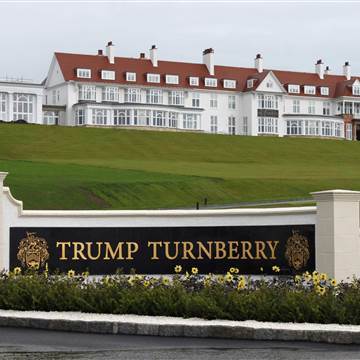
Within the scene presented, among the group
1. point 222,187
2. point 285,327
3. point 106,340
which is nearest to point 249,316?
point 285,327

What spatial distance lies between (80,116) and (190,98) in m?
19.1

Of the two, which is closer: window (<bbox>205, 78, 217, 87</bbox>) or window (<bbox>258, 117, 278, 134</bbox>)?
window (<bbox>258, 117, 278, 134</bbox>)

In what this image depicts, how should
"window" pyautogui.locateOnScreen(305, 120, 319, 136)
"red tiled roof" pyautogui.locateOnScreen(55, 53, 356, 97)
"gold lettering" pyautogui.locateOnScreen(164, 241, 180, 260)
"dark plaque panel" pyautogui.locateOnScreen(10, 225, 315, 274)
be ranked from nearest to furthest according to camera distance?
"dark plaque panel" pyautogui.locateOnScreen(10, 225, 315, 274), "gold lettering" pyautogui.locateOnScreen(164, 241, 180, 260), "red tiled roof" pyautogui.locateOnScreen(55, 53, 356, 97), "window" pyautogui.locateOnScreen(305, 120, 319, 136)

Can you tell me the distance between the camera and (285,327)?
38.0ft

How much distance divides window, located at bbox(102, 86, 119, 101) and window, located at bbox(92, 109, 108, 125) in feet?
16.4

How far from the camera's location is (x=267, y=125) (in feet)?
411

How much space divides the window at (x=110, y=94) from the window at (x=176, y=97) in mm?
8861

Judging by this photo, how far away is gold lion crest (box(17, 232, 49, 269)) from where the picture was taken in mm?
17344

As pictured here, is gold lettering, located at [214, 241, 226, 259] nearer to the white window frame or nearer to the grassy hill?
the grassy hill

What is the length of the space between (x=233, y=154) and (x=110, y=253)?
61.8 metres

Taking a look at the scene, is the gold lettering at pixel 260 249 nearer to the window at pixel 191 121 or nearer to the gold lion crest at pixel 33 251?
the gold lion crest at pixel 33 251

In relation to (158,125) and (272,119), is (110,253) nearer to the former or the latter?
(158,125)

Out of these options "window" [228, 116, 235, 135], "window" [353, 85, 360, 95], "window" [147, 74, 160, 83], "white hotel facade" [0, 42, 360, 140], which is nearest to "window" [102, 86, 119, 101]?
"white hotel facade" [0, 42, 360, 140]

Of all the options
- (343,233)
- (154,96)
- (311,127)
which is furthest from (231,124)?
(343,233)
